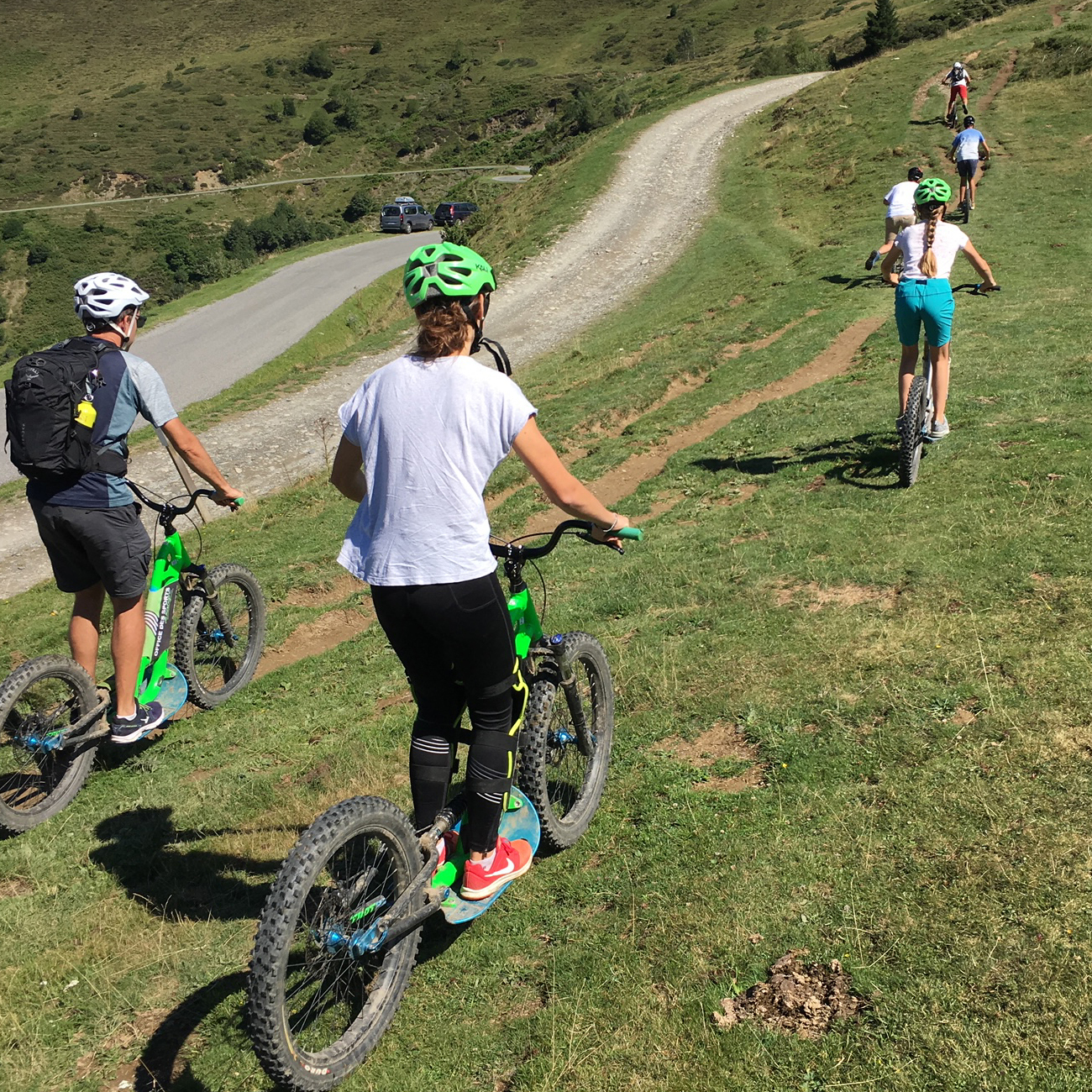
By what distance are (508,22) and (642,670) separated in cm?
15527

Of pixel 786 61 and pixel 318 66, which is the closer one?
pixel 786 61

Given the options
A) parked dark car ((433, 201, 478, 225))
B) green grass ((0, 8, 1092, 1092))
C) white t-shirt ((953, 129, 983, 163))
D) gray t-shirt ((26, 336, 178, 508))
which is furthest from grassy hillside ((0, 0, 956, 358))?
gray t-shirt ((26, 336, 178, 508))

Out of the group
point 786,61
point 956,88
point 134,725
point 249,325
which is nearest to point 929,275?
point 134,725

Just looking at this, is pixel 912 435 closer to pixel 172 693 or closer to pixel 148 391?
pixel 148 391

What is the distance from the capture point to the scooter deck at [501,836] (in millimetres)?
4004

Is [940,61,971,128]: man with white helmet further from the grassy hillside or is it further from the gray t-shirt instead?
the gray t-shirt

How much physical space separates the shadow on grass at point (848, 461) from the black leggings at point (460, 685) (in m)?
6.39

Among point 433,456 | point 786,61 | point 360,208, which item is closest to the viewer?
point 433,456

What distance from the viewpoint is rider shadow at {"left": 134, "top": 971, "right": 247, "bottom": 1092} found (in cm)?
365

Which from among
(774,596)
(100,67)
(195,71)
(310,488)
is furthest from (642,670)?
(100,67)

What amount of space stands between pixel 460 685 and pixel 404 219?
49527mm

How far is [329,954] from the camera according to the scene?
3.55 metres

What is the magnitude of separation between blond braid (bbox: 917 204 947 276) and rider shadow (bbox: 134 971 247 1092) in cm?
804

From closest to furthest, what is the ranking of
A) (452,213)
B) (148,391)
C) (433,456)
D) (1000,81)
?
1. (433,456)
2. (148,391)
3. (1000,81)
4. (452,213)
